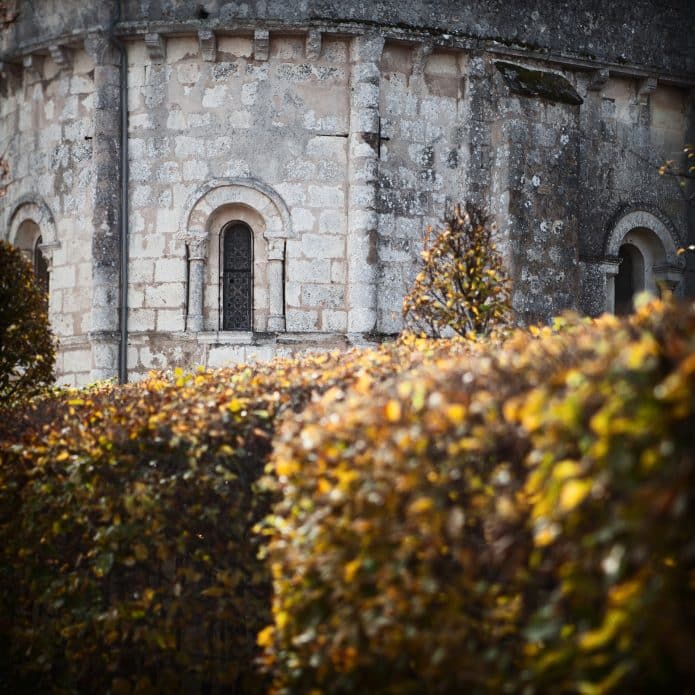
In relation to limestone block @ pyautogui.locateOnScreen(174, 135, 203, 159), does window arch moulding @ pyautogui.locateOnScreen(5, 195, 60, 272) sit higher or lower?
lower

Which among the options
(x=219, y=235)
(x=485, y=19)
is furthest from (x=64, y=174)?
(x=485, y=19)

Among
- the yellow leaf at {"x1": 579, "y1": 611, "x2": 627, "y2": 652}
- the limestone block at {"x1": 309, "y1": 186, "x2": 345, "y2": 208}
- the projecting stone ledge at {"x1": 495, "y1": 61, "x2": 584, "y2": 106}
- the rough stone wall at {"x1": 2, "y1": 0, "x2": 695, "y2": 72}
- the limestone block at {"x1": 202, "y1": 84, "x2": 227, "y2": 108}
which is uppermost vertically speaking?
the rough stone wall at {"x1": 2, "y1": 0, "x2": 695, "y2": 72}

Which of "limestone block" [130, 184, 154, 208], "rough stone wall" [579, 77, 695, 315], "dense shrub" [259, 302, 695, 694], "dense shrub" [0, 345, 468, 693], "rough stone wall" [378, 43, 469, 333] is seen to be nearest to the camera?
"dense shrub" [259, 302, 695, 694]

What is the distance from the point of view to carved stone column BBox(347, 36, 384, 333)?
13695mm

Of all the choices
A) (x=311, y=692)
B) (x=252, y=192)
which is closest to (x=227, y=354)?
(x=252, y=192)

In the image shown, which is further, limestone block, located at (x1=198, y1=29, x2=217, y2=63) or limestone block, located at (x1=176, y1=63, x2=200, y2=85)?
limestone block, located at (x1=176, y1=63, x2=200, y2=85)

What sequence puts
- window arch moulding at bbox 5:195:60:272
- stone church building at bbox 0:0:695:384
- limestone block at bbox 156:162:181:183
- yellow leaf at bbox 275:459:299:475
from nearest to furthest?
yellow leaf at bbox 275:459:299:475
stone church building at bbox 0:0:695:384
limestone block at bbox 156:162:181:183
window arch moulding at bbox 5:195:60:272

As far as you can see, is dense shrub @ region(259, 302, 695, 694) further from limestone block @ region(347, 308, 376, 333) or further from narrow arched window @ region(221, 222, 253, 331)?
narrow arched window @ region(221, 222, 253, 331)

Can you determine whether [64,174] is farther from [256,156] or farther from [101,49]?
[256,156]

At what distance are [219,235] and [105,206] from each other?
1.57m

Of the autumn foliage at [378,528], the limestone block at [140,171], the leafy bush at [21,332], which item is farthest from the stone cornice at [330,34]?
the autumn foliage at [378,528]

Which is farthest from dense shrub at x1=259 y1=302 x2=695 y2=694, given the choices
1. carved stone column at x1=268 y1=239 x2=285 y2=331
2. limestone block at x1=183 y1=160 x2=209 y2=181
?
limestone block at x1=183 y1=160 x2=209 y2=181

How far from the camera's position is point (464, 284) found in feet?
31.7

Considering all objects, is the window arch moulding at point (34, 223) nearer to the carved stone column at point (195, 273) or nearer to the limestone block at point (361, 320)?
the carved stone column at point (195, 273)
